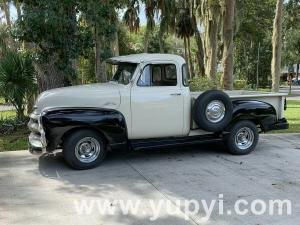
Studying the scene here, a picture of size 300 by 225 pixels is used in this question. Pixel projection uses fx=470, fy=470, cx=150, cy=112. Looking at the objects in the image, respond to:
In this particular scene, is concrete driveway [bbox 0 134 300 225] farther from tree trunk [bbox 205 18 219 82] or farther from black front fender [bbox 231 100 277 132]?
tree trunk [bbox 205 18 219 82]

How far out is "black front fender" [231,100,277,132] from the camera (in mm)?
9320

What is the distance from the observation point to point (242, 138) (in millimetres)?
9570

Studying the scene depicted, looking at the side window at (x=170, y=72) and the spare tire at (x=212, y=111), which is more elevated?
the side window at (x=170, y=72)

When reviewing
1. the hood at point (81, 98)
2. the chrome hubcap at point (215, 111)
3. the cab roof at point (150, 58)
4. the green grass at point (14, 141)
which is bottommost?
the green grass at point (14, 141)

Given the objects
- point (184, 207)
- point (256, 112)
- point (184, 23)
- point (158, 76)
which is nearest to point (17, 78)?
point (158, 76)

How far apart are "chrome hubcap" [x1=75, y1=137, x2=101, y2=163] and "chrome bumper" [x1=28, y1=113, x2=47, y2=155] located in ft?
1.92

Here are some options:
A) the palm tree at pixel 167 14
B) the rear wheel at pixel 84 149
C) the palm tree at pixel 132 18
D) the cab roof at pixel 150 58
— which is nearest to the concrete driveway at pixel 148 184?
the rear wheel at pixel 84 149

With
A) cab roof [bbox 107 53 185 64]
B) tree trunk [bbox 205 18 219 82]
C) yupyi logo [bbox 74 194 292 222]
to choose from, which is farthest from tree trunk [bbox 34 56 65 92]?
tree trunk [bbox 205 18 219 82]

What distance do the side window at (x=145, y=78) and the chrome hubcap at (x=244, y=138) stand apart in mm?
2216

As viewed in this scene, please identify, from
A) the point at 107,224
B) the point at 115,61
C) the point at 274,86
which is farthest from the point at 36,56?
the point at 274,86

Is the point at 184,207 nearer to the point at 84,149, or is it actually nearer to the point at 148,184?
the point at 148,184

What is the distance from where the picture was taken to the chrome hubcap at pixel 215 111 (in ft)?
29.0

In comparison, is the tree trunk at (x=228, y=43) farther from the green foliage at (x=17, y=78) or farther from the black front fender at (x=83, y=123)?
the black front fender at (x=83, y=123)

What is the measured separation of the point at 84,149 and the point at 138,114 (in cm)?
115
